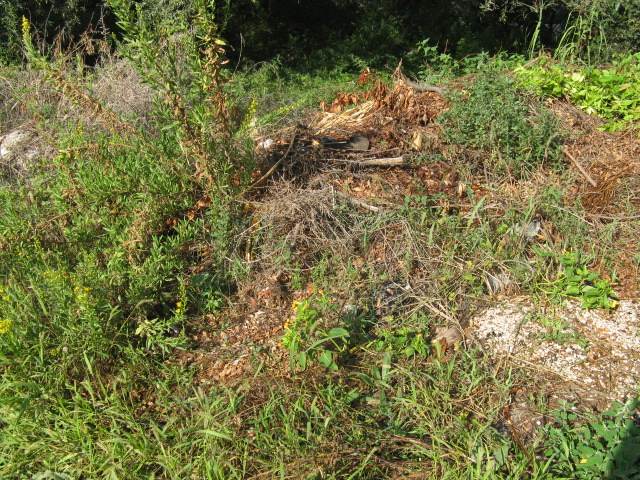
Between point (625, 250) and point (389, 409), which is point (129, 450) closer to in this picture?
point (389, 409)

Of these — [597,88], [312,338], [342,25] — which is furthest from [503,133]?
[342,25]

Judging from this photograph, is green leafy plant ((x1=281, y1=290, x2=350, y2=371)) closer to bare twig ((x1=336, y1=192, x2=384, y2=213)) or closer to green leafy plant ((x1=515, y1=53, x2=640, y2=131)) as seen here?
bare twig ((x1=336, y1=192, x2=384, y2=213))

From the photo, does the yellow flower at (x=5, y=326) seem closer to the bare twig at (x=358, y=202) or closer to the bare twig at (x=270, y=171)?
the bare twig at (x=270, y=171)

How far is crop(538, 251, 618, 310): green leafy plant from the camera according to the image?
10.9 ft

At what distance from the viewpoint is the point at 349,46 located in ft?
25.5

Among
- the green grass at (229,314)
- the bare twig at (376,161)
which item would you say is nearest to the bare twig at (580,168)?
the green grass at (229,314)

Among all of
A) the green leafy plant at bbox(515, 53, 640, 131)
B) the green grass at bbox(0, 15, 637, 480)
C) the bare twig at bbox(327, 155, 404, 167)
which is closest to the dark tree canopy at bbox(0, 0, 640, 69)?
the green leafy plant at bbox(515, 53, 640, 131)

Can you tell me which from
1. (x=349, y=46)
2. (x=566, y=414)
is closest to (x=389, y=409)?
(x=566, y=414)

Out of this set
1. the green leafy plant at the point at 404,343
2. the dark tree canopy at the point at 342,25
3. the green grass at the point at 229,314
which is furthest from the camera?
the dark tree canopy at the point at 342,25

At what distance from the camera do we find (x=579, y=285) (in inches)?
135

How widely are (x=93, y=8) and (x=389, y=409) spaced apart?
7.11m

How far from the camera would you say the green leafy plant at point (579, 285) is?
10.9ft

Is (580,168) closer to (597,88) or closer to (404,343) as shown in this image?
(597,88)

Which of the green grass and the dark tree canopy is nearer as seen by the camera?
the green grass
